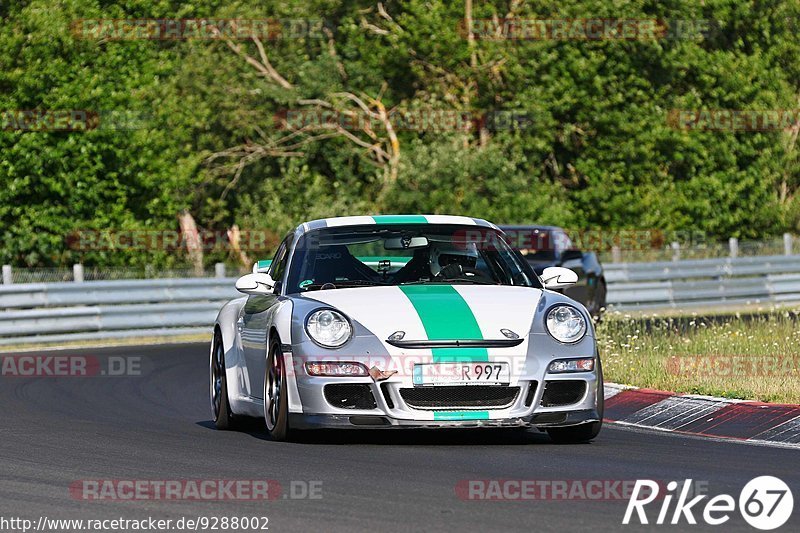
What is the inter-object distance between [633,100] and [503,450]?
37736 millimetres

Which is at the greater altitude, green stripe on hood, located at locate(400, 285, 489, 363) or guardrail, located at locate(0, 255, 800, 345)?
green stripe on hood, located at locate(400, 285, 489, 363)

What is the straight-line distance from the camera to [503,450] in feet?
33.6

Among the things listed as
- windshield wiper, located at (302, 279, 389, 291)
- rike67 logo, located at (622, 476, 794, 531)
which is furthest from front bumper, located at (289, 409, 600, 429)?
rike67 logo, located at (622, 476, 794, 531)

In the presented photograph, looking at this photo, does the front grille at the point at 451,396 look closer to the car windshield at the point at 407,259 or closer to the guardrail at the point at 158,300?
the car windshield at the point at 407,259

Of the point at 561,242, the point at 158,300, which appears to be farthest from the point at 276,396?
the point at 158,300

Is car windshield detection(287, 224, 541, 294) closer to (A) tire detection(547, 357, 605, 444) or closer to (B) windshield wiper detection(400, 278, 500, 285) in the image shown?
(B) windshield wiper detection(400, 278, 500, 285)

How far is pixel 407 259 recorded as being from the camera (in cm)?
1166

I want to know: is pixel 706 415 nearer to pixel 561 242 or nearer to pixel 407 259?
pixel 407 259

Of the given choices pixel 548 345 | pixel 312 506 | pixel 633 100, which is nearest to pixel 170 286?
pixel 548 345

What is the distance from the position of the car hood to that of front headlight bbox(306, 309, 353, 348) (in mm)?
70

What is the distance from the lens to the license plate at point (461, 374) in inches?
399

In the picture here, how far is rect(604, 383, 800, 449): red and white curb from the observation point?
11.0m

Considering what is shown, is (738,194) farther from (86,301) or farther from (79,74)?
(86,301)

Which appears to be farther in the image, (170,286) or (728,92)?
(728,92)
